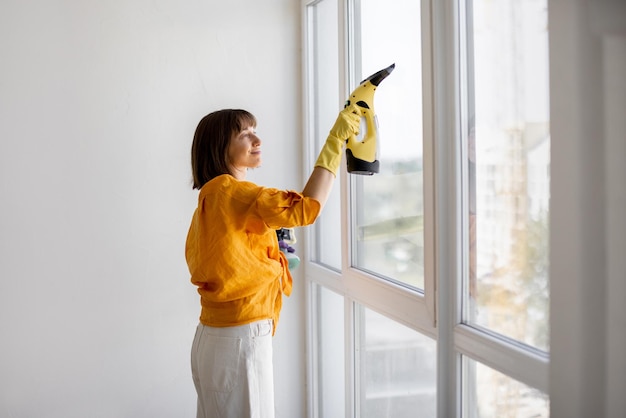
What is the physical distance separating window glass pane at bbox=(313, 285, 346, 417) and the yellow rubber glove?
94cm

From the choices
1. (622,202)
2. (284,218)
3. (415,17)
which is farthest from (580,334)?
(415,17)

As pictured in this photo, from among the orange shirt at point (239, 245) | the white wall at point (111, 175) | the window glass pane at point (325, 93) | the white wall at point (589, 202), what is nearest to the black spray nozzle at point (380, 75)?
the orange shirt at point (239, 245)

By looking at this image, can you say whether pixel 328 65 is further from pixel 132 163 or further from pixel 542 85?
pixel 542 85

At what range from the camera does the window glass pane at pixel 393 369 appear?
68.5 inches

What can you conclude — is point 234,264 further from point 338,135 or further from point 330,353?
point 330,353

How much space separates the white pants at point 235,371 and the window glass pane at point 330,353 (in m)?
0.71

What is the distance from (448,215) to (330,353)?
1.15 meters

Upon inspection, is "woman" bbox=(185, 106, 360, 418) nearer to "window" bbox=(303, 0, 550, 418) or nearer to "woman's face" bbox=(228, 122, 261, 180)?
"woman's face" bbox=(228, 122, 261, 180)

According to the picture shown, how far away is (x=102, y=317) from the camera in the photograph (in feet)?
7.61

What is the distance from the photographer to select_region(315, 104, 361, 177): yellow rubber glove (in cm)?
156

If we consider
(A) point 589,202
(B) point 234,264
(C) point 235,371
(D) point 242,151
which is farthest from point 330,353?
(A) point 589,202

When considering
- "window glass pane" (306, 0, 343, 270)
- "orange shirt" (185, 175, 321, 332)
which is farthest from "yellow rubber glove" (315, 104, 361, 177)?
"window glass pane" (306, 0, 343, 270)

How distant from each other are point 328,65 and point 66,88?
3.23 feet

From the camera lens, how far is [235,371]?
169cm
